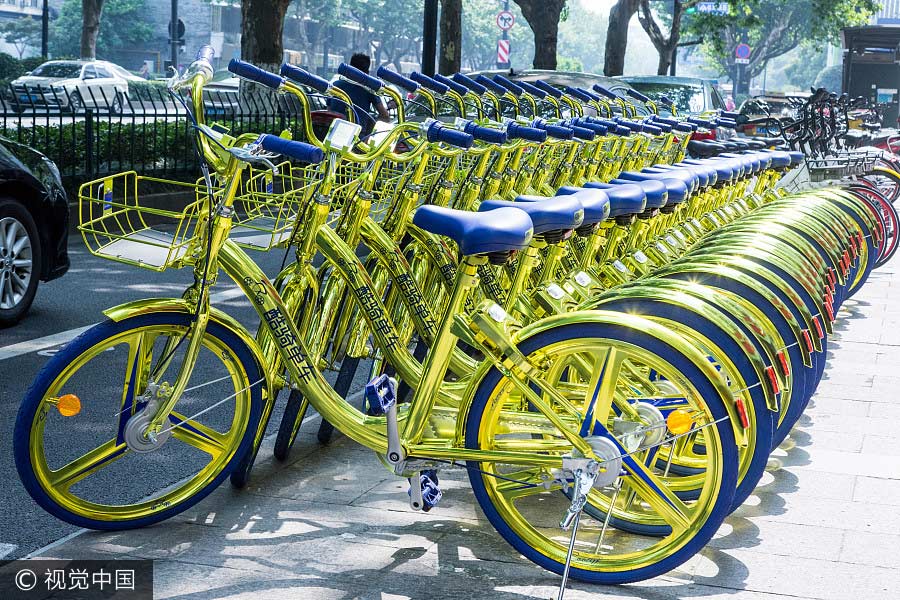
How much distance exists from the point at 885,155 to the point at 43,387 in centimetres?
1177

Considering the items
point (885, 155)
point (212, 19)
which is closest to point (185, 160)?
point (885, 155)

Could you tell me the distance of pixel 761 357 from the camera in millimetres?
3721

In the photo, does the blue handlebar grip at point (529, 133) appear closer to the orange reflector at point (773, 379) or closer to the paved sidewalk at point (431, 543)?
the paved sidewalk at point (431, 543)

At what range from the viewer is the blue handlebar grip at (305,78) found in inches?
164

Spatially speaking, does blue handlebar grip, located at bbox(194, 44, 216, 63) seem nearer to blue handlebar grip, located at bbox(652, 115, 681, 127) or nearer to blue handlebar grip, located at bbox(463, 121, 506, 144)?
blue handlebar grip, located at bbox(463, 121, 506, 144)

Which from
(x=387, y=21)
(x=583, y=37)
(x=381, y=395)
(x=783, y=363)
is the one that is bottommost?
(x=381, y=395)

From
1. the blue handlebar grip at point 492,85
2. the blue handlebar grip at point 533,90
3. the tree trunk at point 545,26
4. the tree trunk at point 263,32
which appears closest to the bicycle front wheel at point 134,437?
the blue handlebar grip at point 492,85

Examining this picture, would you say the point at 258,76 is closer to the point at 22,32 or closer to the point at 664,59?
the point at 664,59

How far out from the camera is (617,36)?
28.9 metres

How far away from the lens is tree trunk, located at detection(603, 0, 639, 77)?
2880 centimetres

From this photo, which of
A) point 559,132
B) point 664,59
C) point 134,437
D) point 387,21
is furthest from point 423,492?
point 387,21

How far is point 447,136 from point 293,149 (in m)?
0.74

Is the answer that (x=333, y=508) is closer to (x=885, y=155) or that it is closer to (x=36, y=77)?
(x=885, y=155)

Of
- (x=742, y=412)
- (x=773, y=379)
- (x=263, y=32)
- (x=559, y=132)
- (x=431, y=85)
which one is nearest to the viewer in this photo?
(x=742, y=412)
